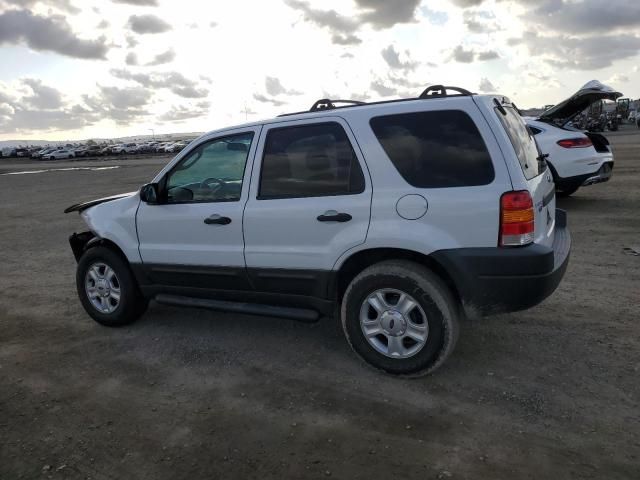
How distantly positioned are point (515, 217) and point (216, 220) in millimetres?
2234

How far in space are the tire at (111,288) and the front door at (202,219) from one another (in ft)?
1.00

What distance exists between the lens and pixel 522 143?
146 inches

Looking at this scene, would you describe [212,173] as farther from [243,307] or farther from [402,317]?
[402,317]

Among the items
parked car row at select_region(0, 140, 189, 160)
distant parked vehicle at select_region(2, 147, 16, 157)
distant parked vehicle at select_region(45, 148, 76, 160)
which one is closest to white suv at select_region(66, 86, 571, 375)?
parked car row at select_region(0, 140, 189, 160)

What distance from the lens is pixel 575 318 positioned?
4.54 metres

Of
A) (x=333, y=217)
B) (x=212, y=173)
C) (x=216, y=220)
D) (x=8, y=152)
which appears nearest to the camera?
(x=333, y=217)

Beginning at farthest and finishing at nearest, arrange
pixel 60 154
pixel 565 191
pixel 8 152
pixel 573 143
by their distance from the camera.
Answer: pixel 8 152, pixel 60 154, pixel 565 191, pixel 573 143

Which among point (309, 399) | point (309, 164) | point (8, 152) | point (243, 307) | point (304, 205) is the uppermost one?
point (8, 152)

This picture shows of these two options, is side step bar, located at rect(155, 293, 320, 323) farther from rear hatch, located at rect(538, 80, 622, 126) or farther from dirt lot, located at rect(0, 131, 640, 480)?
rear hatch, located at rect(538, 80, 622, 126)

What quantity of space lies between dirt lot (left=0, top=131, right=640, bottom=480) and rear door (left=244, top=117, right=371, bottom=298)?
0.73 metres

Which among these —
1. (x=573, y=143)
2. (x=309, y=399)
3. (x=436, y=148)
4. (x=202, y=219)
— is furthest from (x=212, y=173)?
(x=573, y=143)

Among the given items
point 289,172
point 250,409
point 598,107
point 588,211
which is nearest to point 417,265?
point 289,172

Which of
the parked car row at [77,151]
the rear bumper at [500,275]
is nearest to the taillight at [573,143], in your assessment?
the rear bumper at [500,275]

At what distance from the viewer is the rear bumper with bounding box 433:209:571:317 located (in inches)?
130
